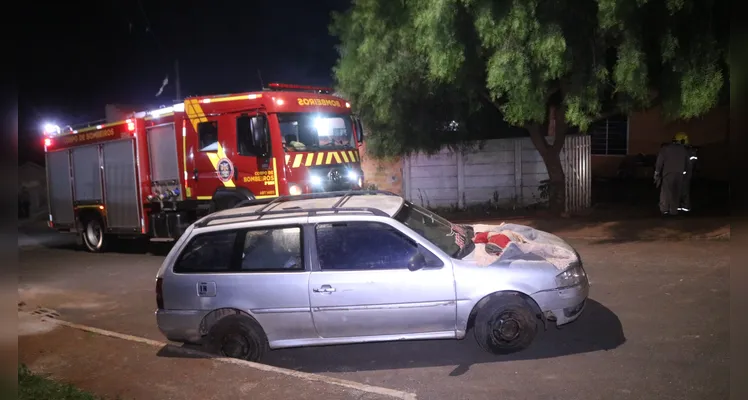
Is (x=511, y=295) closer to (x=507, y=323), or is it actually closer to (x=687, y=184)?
(x=507, y=323)

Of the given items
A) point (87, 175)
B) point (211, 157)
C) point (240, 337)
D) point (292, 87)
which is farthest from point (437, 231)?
point (87, 175)

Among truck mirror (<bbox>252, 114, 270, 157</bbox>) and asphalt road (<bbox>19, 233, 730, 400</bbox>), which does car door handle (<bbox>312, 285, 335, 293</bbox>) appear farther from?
truck mirror (<bbox>252, 114, 270, 157</bbox>)

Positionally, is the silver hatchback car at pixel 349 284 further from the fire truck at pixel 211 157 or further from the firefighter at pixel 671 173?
the firefighter at pixel 671 173

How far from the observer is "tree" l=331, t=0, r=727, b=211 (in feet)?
31.2

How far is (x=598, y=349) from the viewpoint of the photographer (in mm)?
5441

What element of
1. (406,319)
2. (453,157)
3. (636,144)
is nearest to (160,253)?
(453,157)

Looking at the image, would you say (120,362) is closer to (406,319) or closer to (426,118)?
(406,319)

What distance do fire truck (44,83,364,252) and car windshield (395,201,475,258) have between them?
3.91m

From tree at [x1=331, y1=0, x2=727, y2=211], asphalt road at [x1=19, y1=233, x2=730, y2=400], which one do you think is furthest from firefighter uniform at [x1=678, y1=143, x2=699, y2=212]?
asphalt road at [x1=19, y1=233, x2=730, y2=400]

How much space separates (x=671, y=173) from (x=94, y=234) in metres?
14.1

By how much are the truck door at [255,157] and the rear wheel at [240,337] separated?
4.36m

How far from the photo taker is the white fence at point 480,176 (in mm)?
16328

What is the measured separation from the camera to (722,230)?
10297 millimetres

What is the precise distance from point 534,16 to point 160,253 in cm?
1008
